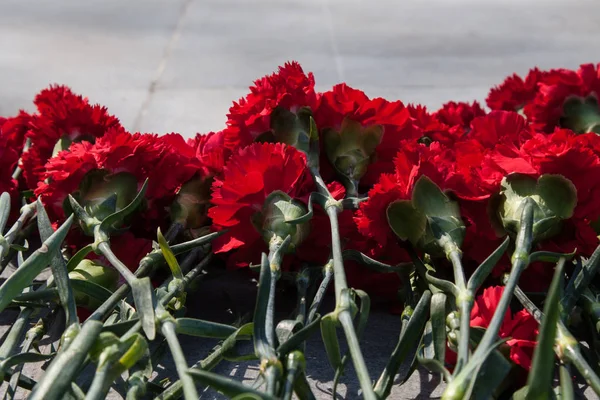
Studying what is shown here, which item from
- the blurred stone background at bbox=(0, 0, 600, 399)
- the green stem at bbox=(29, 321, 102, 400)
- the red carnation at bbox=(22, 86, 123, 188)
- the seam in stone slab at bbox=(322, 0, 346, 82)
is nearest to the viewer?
the green stem at bbox=(29, 321, 102, 400)

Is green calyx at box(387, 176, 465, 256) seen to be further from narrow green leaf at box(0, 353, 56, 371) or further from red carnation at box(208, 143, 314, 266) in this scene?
narrow green leaf at box(0, 353, 56, 371)

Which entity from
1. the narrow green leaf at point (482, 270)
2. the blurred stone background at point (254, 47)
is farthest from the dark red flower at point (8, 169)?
the blurred stone background at point (254, 47)

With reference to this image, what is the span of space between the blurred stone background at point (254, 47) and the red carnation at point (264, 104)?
84 cm

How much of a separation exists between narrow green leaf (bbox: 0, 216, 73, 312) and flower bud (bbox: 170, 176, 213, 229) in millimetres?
148

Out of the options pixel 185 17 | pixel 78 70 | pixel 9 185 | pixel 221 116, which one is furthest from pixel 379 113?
pixel 185 17

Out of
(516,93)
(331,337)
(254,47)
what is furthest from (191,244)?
(254,47)

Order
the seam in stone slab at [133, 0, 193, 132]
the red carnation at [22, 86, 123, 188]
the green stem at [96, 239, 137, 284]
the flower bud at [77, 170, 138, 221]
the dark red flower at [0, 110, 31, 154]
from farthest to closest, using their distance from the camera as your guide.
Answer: the seam in stone slab at [133, 0, 193, 132] → the dark red flower at [0, 110, 31, 154] → the red carnation at [22, 86, 123, 188] → the flower bud at [77, 170, 138, 221] → the green stem at [96, 239, 137, 284]

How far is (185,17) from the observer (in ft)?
8.19

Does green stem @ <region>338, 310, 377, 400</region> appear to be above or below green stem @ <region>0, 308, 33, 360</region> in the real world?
below

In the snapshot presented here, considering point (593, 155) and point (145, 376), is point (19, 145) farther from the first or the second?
point (593, 155)

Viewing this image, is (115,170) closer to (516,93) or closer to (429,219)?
(429,219)

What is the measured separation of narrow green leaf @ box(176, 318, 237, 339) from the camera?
42 cm

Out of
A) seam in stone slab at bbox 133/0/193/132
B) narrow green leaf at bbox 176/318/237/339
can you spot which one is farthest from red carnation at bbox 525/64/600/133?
seam in stone slab at bbox 133/0/193/132

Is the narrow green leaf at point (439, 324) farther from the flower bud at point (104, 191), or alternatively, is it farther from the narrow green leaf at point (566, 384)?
the flower bud at point (104, 191)
